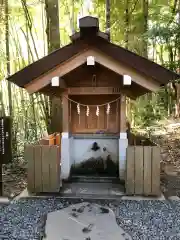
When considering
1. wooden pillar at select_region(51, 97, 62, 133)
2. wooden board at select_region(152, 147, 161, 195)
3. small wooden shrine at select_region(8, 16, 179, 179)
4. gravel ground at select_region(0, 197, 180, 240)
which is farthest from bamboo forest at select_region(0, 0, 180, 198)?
gravel ground at select_region(0, 197, 180, 240)

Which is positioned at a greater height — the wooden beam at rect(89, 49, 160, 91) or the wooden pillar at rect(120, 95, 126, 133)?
the wooden beam at rect(89, 49, 160, 91)

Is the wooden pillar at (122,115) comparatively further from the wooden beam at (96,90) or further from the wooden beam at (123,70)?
the wooden beam at (123,70)

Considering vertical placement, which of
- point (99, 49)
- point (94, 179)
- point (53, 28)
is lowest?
point (94, 179)

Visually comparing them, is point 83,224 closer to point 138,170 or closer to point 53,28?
point 138,170

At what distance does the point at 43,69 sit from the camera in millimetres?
4180

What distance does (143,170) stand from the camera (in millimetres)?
4129

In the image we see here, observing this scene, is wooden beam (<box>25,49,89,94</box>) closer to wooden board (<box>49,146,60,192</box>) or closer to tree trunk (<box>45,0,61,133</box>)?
wooden board (<box>49,146,60,192</box>)

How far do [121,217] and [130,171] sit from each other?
831 millimetres

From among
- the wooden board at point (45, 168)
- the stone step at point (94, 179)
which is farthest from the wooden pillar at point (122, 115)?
the wooden board at point (45, 168)

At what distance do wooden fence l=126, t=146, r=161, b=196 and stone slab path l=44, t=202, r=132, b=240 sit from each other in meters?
0.67

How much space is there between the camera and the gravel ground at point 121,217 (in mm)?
3053

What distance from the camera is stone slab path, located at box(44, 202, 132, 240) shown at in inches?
118

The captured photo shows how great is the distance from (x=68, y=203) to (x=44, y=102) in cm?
374

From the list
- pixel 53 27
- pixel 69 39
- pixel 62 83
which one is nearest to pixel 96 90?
pixel 62 83
